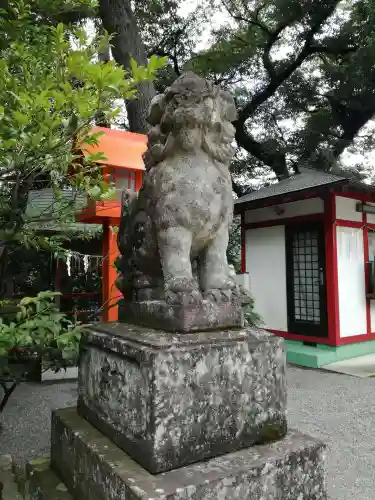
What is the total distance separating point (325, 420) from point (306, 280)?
296 cm

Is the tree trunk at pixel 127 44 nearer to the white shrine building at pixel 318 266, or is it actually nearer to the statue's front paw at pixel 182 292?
the white shrine building at pixel 318 266

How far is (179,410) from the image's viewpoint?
4.58 feet

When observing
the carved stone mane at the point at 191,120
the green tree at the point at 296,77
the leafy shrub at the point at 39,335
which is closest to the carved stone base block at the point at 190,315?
the leafy shrub at the point at 39,335

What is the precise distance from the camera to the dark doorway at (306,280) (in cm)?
598

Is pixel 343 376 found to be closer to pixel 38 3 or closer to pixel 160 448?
pixel 160 448

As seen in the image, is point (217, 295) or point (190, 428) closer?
point (190, 428)

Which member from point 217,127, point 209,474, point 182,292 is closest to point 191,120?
point 217,127

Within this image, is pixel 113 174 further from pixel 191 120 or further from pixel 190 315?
pixel 190 315

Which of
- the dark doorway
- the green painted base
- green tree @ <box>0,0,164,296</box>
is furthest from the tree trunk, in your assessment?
the green painted base

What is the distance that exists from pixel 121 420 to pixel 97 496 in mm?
274

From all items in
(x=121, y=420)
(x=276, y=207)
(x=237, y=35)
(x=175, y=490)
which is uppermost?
(x=237, y=35)

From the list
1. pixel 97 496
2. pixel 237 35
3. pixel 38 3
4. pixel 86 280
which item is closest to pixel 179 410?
pixel 97 496

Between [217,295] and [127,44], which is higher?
[127,44]

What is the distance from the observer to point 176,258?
1651mm
